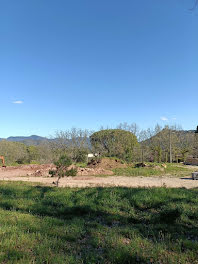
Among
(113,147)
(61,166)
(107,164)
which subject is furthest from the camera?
(113,147)

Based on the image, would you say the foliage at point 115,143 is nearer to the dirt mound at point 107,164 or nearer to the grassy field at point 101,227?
the dirt mound at point 107,164

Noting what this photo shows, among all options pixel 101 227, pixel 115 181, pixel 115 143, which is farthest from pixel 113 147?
pixel 101 227

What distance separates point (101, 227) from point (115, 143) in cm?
2109

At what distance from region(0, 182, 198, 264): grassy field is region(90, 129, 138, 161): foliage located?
17.8m

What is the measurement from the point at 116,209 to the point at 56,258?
3130 mm

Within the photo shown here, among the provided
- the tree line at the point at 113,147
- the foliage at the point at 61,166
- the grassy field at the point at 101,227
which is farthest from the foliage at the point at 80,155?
the grassy field at the point at 101,227

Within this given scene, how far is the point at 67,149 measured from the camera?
2527 centimetres

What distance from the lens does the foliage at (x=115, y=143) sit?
24844 millimetres

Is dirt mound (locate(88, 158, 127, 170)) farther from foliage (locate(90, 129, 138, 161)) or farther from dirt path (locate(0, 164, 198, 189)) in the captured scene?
dirt path (locate(0, 164, 198, 189))

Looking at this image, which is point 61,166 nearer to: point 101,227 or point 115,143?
point 101,227

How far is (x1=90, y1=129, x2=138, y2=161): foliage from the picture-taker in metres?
24.8

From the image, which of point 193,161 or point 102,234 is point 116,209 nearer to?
point 102,234

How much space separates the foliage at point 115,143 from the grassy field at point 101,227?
58.3 ft

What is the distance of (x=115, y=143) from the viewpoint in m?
25.3
